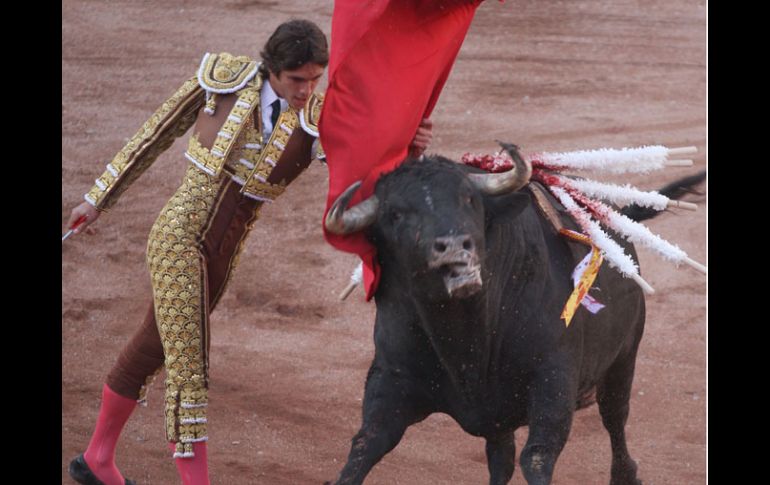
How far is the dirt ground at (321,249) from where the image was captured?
686 cm

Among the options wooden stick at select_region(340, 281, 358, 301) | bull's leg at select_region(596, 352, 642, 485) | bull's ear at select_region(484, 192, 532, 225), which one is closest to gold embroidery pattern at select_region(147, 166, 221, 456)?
wooden stick at select_region(340, 281, 358, 301)

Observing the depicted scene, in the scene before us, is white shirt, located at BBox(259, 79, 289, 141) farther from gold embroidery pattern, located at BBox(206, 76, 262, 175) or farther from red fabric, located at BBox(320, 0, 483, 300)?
red fabric, located at BBox(320, 0, 483, 300)

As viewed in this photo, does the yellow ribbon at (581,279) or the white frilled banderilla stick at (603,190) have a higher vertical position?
the white frilled banderilla stick at (603,190)

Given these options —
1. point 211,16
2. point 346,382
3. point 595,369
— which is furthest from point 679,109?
point 595,369

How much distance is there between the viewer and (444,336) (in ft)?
15.5

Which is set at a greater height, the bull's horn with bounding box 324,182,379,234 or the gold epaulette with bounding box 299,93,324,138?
the bull's horn with bounding box 324,182,379,234

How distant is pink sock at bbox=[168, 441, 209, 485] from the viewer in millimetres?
5496

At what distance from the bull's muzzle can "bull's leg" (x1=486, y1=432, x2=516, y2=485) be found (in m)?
1.23

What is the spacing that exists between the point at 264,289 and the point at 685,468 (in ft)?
10.7

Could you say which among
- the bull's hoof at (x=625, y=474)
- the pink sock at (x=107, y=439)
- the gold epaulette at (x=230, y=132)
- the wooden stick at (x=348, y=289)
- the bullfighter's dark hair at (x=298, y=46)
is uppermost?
the bullfighter's dark hair at (x=298, y=46)

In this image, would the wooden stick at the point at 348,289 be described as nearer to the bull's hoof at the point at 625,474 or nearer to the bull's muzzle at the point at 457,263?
the bull's muzzle at the point at 457,263

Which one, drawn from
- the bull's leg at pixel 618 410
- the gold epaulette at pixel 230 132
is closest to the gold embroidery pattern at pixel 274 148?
the gold epaulette at pixel 230 132

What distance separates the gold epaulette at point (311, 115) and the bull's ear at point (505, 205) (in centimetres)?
103

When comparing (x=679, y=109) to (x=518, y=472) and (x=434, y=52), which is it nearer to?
(x=518, y=472)
